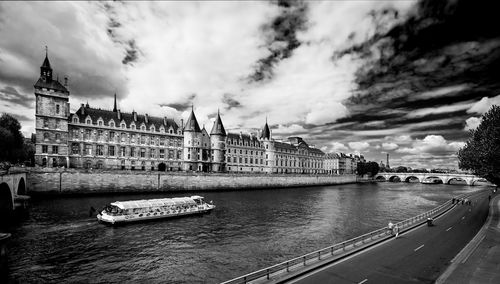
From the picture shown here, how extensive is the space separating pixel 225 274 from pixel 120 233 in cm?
1793

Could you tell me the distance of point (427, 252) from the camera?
21.1 meters

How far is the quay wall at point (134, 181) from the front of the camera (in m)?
55.1

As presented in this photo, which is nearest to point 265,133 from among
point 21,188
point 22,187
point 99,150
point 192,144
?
point 192,144

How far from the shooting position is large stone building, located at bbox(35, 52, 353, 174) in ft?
209

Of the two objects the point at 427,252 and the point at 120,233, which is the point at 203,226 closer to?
the point at 120,233

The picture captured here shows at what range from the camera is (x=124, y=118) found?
78.3 meters

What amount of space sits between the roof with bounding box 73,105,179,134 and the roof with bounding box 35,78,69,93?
699 centimetres

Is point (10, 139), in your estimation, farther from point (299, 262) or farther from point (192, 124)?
point (299, 262)

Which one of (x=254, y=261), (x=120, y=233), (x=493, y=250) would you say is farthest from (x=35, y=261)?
(x=493, y=250)

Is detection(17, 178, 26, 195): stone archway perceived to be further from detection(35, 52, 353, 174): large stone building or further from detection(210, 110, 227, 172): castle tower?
detection(210, 110, 227, 172): castle tower

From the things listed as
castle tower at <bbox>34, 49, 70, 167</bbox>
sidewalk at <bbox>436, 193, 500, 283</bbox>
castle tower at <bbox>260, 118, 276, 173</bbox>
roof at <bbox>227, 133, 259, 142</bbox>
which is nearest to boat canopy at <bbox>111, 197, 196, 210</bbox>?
sidewalk at <bbox>436, 193, 500, 283</bbox>

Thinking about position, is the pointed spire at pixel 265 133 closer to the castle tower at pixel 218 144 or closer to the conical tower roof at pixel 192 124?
the castle tower at pixel 218 144

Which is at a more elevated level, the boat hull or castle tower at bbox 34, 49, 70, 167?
castle tower at bbox 34, 49, 70, 167

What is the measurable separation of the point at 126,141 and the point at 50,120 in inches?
746
